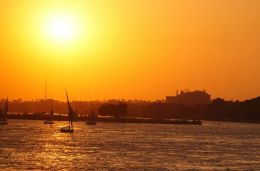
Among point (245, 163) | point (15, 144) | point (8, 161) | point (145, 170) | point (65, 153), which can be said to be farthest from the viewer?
point (15, 144)

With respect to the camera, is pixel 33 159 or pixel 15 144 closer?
pixel 33 159

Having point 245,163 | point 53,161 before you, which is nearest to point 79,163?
point 53,161

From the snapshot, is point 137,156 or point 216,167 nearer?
point 216,167

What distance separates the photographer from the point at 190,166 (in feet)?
227

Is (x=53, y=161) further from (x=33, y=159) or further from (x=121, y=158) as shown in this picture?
(x=121, y=158)

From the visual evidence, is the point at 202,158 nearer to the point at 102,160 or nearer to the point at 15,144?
the point at 102,160

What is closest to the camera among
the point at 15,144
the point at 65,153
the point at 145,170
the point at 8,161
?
the point at 145,170

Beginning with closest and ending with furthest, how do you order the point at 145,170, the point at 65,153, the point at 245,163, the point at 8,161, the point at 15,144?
the point at 145,170 → the point at 8,161 → the point at 245,163 → the point at 65,153 → the point at 15,144

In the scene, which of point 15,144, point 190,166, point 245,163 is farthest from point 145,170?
point 15,144

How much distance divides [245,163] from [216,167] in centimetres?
755

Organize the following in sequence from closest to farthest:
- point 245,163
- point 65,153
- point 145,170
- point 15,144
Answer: point 145,170
point 245,163
point 65,153
point 15,144

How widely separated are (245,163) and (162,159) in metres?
8.75

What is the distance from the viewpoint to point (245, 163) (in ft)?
248

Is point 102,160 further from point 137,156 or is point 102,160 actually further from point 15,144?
point 15,144
